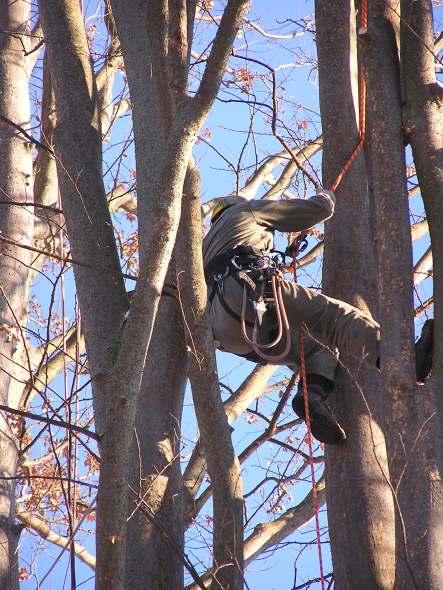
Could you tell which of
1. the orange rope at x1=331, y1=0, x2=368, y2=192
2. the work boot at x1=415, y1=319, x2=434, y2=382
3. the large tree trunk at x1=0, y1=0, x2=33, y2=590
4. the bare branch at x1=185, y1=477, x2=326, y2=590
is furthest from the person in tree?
the bare branch at x1=185, y1=477, x2=326, y2=590

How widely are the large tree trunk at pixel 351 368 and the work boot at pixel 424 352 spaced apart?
231mm

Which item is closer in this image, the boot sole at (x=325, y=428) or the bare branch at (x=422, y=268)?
the boot sole at (x=325, y=428)

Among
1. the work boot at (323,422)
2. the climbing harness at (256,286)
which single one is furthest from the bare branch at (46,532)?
the work boot at (323,422)

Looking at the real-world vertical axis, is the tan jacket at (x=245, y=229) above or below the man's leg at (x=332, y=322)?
above

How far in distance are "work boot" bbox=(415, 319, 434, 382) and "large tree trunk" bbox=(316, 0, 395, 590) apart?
0.76 feet

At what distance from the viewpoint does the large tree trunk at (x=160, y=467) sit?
3.47 meters

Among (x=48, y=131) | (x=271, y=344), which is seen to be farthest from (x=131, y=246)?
(x=271, y=344)

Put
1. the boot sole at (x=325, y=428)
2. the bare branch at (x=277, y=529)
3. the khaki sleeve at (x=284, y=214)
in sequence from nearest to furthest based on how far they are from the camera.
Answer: the boot sole at (x=325, y=428), the khaki sleeve at (x=284, y=214), the bare branch at (x=277, y=529)

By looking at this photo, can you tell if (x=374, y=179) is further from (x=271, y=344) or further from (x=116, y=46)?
(x=116, y=46)

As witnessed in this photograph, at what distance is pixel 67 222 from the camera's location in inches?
148

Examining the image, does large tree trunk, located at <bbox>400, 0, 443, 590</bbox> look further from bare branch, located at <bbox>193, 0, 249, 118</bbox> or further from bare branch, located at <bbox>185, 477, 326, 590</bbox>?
bare branch, located at <bbox>185, 477, 326, 590</bbox>

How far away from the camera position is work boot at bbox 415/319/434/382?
3.20 metres

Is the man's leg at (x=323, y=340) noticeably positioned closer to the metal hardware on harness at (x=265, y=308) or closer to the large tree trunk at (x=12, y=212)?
the metal hardware on harness at (x=265, y=308)

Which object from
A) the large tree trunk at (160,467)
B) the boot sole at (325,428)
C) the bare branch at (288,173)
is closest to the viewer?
the large tree trunk at (160,467)
